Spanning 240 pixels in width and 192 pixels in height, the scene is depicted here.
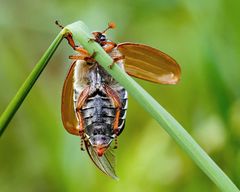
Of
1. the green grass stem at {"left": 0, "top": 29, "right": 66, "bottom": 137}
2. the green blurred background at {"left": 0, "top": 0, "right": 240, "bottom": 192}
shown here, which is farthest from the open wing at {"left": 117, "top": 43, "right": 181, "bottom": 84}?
the green blurred background at {"left": 0, "top": 0, "right": 240, "bottom": 192}

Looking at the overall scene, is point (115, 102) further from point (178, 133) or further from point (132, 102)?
point (132, 102)

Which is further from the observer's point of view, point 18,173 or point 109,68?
point 18,173

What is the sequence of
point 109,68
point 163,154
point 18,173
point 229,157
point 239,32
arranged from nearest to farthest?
1. point 109,68
2. point 229,157
3. point 239,32
4. point 163,154
5. point 18,173

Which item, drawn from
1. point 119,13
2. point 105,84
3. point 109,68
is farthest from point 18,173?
point 109,68

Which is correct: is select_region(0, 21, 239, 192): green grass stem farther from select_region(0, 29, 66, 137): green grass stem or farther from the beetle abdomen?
the beetle abdomen

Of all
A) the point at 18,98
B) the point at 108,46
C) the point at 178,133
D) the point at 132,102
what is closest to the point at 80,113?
the point at 108,46

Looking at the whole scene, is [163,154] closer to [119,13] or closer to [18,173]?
[18,173]

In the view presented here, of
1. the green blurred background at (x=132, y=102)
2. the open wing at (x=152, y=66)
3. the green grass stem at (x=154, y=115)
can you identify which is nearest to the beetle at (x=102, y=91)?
the open wing at (x=152, y=66)
